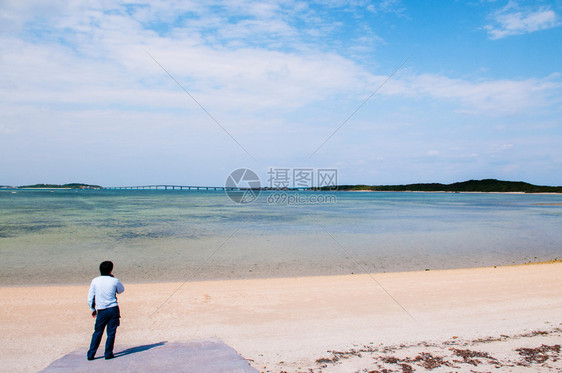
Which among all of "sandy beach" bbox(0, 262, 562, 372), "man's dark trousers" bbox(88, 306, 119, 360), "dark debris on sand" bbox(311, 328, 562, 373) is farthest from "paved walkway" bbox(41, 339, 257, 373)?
"dark debris on sand" bbox(311, 328, 562, 373)

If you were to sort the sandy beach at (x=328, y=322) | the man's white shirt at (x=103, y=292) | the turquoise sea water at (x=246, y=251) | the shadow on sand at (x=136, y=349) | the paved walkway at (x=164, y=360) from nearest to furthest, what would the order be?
the paved walkway at (x=164, y=360)
the man's white shirt at (x=103, y=292)
the sandy beach at (x=328, y=322)
the shadow on sand at (x=136, y=349)
the turquoise sea water at (x=246, y=251)

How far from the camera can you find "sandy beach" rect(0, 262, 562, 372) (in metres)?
5.50

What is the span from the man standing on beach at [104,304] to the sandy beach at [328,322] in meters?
0.86

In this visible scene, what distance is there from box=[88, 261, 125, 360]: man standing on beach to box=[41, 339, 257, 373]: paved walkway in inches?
8.8

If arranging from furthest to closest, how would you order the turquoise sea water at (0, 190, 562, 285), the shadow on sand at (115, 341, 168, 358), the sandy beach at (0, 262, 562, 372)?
the turquoise sea water at (0, 190, 562, 285), the shadow on sand at (115, 341, 168, 358), the sandy beach at (0, 262, 562, 372)

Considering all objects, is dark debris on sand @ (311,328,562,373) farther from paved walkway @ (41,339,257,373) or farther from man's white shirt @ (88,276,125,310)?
man's white shirt @ (88,276,125,310)

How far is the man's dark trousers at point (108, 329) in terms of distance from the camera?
5328 mm

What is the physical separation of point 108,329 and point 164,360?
93 centimetres

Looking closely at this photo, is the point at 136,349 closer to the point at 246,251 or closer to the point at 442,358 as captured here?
the point at 442,358

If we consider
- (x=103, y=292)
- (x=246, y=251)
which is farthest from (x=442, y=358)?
(x=246, y=251)

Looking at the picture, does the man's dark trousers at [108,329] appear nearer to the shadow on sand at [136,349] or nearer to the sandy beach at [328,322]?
the shadow on sand at [136,349]

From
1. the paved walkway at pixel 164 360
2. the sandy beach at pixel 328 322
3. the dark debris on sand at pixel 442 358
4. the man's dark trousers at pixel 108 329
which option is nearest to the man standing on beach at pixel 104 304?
the man's dark trousers at pixel 108 329

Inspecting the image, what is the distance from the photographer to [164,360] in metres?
5.42

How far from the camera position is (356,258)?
1617cm
